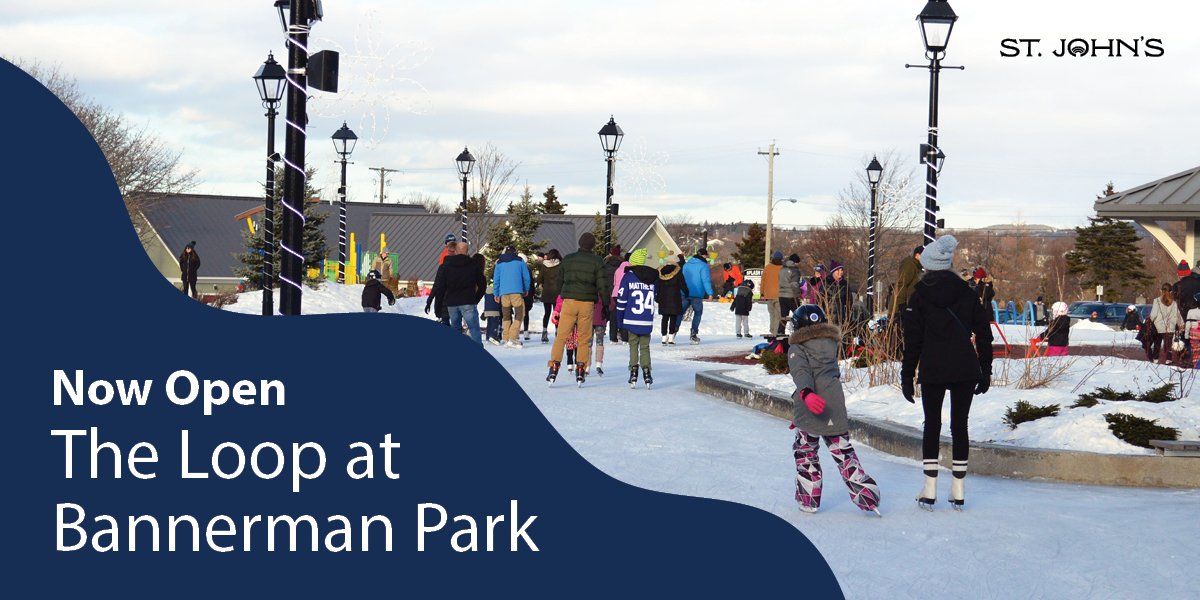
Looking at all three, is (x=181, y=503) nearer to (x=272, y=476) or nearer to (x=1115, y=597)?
(x=272, y=476)

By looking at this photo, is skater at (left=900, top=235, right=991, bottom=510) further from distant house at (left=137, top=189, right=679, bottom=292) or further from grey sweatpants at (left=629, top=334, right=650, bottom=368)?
distant house at (left=137, top=189, right=679, bottom=292)

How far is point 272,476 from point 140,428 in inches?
18.0

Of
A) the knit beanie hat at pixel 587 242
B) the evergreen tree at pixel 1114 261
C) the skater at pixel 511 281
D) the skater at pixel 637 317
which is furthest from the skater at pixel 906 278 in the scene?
the evergreen tree at pixel 1114 261

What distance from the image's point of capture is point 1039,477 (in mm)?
10711

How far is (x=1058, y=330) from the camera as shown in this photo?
18.3 m

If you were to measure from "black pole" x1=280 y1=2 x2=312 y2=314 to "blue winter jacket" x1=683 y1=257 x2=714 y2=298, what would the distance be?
18426 mm

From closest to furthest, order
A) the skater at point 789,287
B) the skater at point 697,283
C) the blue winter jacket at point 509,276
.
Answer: the blue winter jacket at point 509,276 < the skater at point 789,287 < the skater at point 697,283

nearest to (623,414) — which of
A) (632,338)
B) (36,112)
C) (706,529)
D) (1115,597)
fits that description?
(632,338)

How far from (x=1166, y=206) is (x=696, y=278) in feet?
28.8

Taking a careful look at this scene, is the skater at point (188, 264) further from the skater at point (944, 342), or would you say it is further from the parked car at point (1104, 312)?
the skater at point (944, 342)

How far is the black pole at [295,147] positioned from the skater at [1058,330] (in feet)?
36.6

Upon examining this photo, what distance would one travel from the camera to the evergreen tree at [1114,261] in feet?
255
